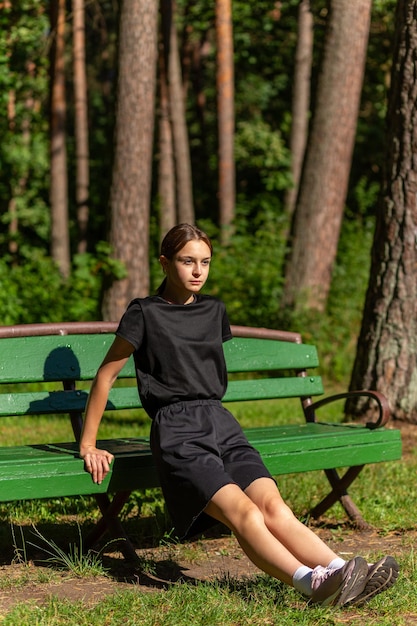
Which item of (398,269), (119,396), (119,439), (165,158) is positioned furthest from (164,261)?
(165,158)

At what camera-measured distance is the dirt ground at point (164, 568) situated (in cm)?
421

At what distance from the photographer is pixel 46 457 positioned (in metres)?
4.32

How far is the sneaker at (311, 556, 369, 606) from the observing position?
366 centimetres

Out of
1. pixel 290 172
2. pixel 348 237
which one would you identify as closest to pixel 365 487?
pixel 348 237

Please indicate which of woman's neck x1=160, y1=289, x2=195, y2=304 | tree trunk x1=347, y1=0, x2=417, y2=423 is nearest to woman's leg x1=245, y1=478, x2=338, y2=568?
woman's neck x1=160, y1=289, x2=195, y2=304

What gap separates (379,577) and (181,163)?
15.6m

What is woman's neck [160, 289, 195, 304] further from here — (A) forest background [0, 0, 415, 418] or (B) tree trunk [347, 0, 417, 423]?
(A) forest background [0, 0, 415, 418]

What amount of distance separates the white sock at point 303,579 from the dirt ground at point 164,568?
1.39 ft

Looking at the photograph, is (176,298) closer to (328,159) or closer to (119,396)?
(119,396)

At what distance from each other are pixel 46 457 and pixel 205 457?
68cm

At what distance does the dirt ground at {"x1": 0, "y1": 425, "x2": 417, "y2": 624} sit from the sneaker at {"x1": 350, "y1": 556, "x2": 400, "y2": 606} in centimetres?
18

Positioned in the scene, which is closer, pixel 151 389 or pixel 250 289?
pixel 151 389

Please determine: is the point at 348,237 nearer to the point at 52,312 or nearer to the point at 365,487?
the point at 52,312

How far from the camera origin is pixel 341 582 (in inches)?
145
